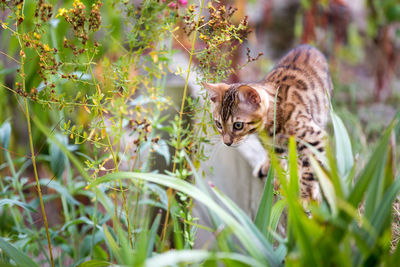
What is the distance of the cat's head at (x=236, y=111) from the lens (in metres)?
1.37

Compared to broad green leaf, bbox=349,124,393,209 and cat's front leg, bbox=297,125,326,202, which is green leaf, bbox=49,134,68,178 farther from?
broad green leaf, bbox=349,124,393,209

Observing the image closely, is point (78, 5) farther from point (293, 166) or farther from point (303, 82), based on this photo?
point (303, 82)

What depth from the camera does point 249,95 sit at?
135 cm

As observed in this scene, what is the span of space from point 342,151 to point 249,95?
57 cm

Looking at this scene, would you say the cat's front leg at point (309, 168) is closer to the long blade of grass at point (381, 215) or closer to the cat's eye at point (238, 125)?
the cat's eye at point (238, 125)

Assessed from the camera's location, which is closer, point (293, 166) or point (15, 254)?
point (293, 166)

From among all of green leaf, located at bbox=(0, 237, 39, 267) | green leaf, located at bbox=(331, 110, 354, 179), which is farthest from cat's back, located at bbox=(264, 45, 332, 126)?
green leaf, located at bbox=(0, 237, 39, 267)

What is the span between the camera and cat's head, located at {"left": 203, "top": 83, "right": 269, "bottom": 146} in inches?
54.0

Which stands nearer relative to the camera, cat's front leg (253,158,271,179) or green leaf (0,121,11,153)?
green leaf (0,121,11,153)

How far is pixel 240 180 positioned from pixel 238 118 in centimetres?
52

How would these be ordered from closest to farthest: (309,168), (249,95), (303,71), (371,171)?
(371,171)
(249,95)
(309,168)
(303,71)

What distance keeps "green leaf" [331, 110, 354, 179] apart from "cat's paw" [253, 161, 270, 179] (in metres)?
0.73

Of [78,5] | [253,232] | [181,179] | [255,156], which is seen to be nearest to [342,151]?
[253,232]

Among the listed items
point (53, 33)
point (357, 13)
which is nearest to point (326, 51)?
point (357, 13)
